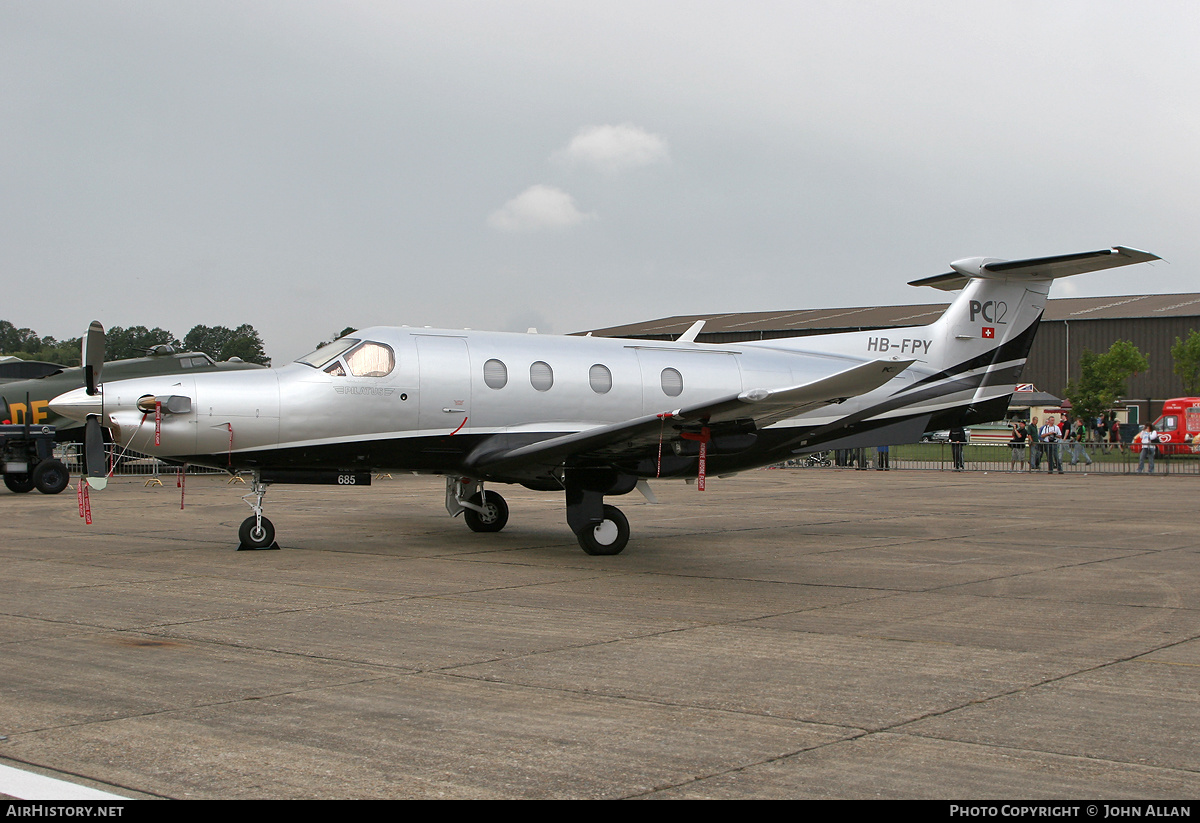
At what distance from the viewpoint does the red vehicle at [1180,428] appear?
4772 cm

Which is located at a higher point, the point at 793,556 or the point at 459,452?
the point at 459,452

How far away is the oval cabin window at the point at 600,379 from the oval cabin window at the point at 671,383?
847mm

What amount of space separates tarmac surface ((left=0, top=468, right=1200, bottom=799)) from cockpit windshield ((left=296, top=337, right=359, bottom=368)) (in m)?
2.39

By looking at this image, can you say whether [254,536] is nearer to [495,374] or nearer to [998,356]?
[495,374]

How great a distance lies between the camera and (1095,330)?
246 feet

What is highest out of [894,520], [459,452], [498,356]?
[498,356]

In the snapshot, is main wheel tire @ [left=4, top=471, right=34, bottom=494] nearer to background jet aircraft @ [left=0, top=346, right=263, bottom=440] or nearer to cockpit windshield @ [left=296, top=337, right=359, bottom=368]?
background jet aircraft @ [left=0, top=346, right=263, bottom=440]

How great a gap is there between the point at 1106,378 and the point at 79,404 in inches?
2645

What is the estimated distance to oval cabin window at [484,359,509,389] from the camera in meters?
13.7

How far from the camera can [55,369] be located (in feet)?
88.6

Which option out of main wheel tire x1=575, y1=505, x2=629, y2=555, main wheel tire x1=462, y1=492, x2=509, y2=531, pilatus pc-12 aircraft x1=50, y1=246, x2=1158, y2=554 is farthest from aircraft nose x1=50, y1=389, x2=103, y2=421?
main wheel tire x1=575, y1=505, x2=629, y2=555
